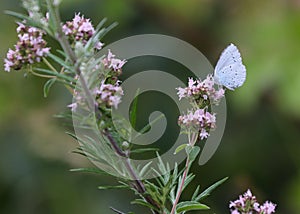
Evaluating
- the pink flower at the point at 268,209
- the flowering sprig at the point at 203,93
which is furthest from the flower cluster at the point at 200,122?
the pink flower at the point at 268,209

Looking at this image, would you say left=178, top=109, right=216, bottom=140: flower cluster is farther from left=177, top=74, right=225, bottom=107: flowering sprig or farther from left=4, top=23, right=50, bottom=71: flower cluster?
left=4, top=23, right=50, bottom=71: flower cluster

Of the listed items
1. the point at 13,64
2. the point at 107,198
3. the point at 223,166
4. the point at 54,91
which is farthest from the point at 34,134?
the point at 13,64

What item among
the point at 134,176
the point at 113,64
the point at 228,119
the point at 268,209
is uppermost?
the point at 228,119

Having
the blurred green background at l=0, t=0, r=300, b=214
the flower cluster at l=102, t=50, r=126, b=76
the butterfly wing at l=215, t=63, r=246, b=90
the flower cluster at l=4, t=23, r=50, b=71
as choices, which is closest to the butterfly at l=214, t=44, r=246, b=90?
the butterfly wing at l=215, t=63, r=246, b=90

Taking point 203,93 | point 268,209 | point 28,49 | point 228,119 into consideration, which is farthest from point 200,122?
point 228,119

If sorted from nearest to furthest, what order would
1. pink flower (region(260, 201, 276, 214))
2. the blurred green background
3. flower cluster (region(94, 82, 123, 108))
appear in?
flower cluster (region(94, 82, 123, 108)) → pink flower (region(260, 201, 276, 214)) → the blurred green background

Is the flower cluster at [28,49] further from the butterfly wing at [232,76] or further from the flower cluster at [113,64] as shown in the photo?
the butterfly wing at [232,76]

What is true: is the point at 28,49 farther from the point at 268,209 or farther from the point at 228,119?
the point at 228,119
